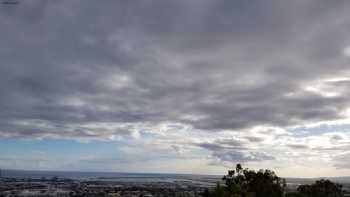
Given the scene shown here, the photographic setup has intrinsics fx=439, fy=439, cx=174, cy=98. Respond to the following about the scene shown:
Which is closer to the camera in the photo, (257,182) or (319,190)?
(257,182)

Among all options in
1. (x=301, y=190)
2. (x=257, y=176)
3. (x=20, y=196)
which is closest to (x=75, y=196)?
(x=20, y=196)

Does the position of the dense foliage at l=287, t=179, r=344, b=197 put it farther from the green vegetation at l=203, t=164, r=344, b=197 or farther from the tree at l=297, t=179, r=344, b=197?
the green vegetation at l=203, t=164, r=344, b=197

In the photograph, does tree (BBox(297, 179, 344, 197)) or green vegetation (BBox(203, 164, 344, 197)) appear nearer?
green vegetation (BBox(203, 164, 344, 197))

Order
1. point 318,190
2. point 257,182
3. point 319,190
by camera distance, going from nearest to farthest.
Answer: point 257,182 → point 318,190 → point 319,190

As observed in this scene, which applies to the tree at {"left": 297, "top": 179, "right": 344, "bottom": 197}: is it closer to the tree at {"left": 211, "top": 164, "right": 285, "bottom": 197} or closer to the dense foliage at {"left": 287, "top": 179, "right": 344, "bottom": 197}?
the dense foliage at {"left": 287, "top": 179, "right": 344, "bottom": 197}

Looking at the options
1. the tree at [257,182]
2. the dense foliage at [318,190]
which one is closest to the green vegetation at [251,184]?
the tree at [257,182]

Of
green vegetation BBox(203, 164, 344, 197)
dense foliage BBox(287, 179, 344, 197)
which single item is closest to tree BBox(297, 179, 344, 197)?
dense foliage BBox(287, 179, 344, 197)

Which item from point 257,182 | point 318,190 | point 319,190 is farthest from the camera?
point 319,190

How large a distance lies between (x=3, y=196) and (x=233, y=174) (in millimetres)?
156843

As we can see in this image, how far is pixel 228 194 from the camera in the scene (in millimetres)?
56500

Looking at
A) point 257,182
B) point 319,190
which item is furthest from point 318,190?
point 257,182

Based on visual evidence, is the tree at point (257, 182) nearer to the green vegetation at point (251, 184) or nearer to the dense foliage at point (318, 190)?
the green vegetation at point (251, 184)

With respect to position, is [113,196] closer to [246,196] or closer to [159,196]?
[159,196]

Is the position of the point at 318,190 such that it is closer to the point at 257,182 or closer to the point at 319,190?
the point at 319,190
